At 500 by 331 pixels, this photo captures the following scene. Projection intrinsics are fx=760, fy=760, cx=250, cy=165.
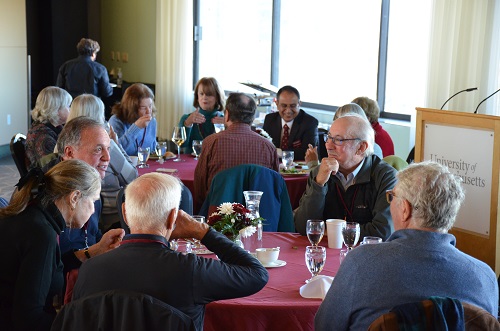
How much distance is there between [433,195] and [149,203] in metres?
0.87

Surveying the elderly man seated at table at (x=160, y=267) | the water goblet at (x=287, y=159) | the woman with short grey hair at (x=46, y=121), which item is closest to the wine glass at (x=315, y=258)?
the elderly man seated at table at (x=160, y=267)

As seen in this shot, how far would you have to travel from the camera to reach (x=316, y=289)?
2777 millimetres

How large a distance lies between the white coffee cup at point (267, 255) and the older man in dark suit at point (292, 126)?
3334 millimetres

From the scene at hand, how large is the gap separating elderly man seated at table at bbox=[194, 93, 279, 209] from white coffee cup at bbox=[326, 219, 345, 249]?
1.60 meters

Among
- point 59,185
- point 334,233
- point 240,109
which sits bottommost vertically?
point 334,233

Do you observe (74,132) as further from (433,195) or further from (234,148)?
(433,195)

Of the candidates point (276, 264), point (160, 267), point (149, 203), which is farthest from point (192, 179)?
point (160, 267)

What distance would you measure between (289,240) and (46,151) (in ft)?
8.59

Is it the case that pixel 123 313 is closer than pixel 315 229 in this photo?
Yes

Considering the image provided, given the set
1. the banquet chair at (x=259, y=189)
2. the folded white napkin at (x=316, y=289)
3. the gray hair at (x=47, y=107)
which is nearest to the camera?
the folded white napkin at (x=316, y=289)

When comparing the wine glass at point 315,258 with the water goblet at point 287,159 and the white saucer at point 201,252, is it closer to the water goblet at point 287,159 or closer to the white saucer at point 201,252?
the white saucer at point 201,252

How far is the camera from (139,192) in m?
2.30

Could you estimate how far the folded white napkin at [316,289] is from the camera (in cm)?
276

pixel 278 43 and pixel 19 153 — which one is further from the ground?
pixel 278 43
